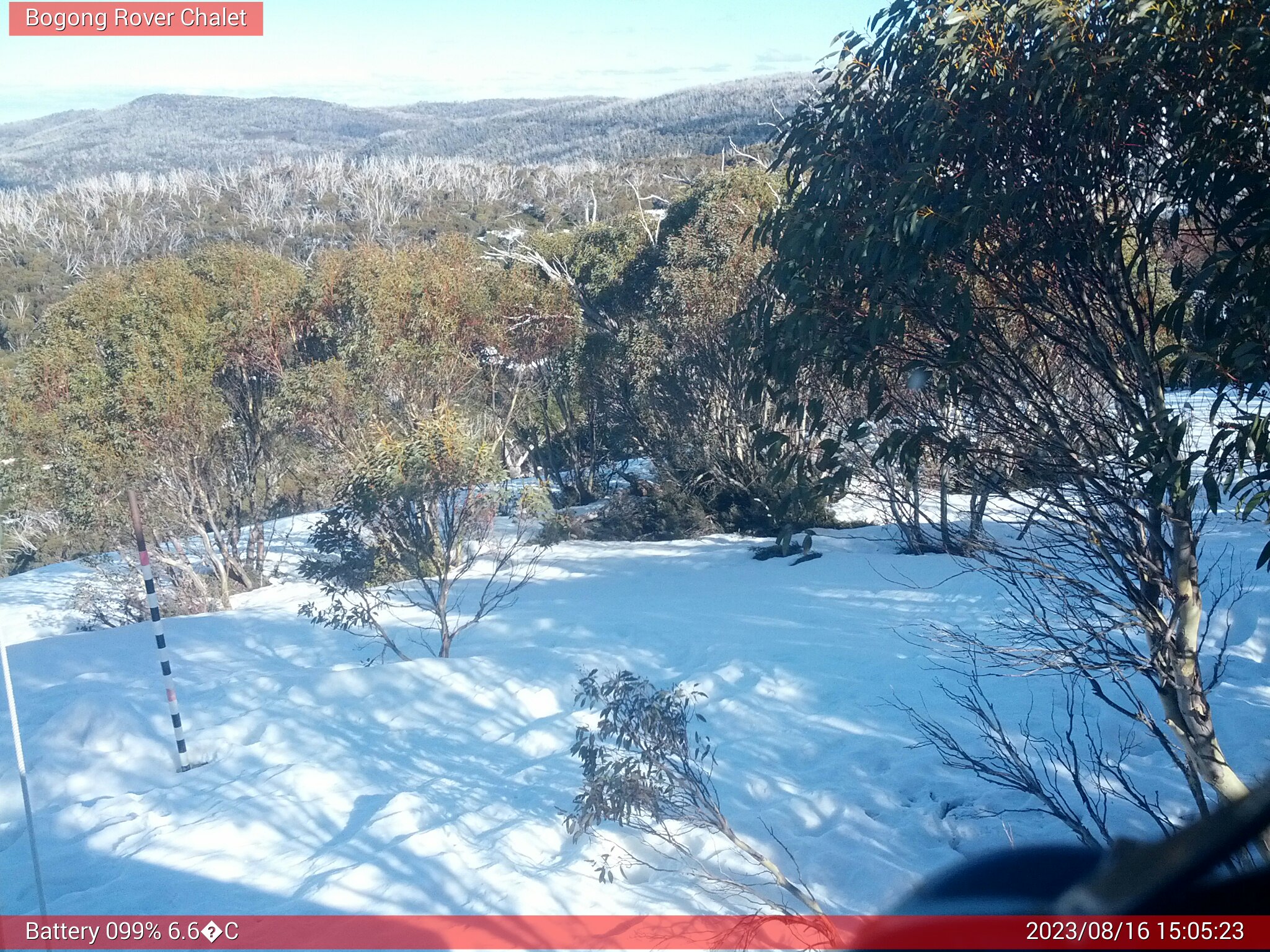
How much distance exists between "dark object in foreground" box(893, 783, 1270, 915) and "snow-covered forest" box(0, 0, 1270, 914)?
1513mm

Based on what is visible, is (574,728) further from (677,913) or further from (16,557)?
(16,557)

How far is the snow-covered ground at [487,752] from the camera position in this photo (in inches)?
174

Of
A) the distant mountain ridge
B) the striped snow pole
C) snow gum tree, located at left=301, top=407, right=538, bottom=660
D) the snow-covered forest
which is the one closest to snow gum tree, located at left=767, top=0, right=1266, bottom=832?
the snow-covered forest

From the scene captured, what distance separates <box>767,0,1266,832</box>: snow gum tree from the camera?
10.3 ft

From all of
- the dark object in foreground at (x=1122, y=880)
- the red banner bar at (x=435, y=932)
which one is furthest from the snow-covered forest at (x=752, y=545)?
the dark object in foreground at (x=1122, y=880)

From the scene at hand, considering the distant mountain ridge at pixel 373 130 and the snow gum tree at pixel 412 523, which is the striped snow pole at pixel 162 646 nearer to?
the snow gum tree at pixel 412 523

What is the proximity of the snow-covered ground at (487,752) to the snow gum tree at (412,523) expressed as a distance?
58 cm

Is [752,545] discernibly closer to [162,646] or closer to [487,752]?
[487,752]

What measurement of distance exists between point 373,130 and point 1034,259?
6684 cm

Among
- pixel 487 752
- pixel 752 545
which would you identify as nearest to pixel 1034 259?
pixel 487 752

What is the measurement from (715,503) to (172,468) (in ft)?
27.1

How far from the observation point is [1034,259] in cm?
355

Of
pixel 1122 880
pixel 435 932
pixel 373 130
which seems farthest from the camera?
pixel 373 130

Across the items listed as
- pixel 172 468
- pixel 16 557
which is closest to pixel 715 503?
pixel 172 468
